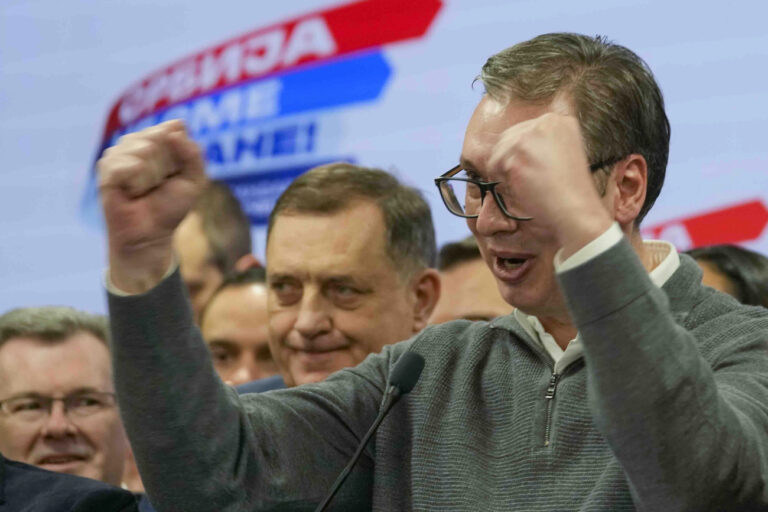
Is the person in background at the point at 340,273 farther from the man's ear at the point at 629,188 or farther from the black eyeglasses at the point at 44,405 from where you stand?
the man's ear at the point at 629,188

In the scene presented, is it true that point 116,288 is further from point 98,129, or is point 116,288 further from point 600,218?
point 98,129

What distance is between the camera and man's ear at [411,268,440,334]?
10.4 ft

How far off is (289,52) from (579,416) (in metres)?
2.81

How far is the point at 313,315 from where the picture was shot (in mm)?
2967

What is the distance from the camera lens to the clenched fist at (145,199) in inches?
65.3

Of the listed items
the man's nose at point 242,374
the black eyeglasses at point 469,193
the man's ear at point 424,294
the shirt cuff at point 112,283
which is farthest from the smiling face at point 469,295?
the shirt cuff at point 112,283

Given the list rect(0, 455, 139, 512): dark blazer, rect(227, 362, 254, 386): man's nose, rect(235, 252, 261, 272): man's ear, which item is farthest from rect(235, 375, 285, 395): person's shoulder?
rect(235, 252, 261, 272): man's ear

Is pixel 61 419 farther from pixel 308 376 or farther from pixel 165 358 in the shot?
pixel 165 358

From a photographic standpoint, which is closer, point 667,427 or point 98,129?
point 667,427

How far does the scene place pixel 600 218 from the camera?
58.6 inches

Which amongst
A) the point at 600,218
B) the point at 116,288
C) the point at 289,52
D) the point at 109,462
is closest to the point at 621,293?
the point at 600,218

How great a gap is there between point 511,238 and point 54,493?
38.9 inches

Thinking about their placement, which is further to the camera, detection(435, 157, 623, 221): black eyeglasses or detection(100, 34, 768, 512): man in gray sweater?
detection(435, 157, 623, 221): black eyeglasses

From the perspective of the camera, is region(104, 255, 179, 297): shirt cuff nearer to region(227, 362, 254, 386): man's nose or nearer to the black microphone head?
the black microphone head
